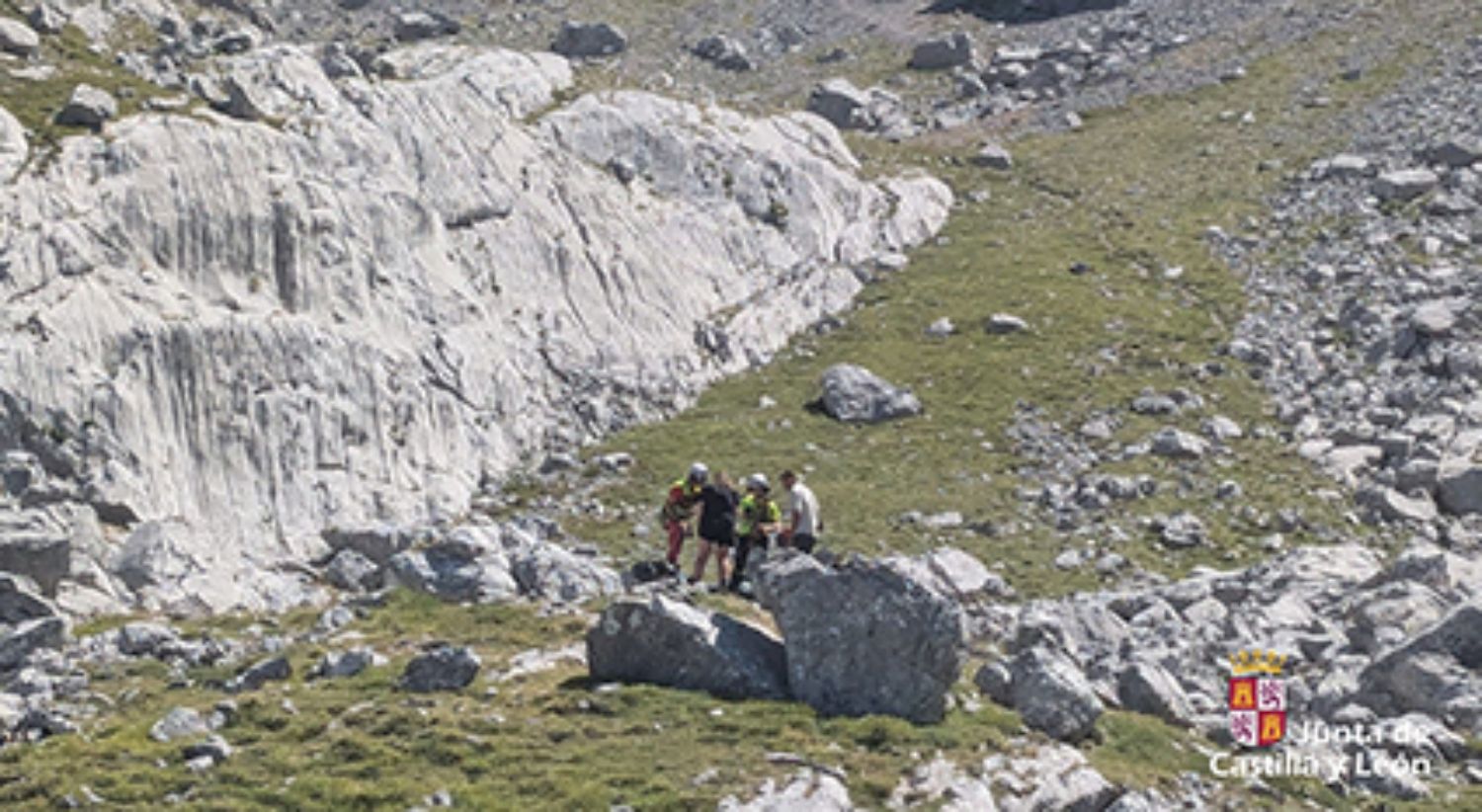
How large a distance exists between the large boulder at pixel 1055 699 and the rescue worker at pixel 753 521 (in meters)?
8.17

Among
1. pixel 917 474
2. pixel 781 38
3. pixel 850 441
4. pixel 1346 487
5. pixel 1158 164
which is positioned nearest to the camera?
pixel 1346 487

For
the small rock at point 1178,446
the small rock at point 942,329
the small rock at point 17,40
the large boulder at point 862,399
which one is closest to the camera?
the small rock at point 1178,446

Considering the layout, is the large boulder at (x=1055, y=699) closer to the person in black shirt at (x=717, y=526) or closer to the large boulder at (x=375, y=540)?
the person in black shirt at (x=717, y=526)

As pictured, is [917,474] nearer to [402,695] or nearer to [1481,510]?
[1481,510]

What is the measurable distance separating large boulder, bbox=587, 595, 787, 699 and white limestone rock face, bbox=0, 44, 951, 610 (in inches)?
522

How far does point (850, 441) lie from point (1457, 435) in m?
20.1

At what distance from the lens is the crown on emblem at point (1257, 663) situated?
2745 cm

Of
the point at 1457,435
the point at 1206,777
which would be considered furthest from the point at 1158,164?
the point at 1206,777

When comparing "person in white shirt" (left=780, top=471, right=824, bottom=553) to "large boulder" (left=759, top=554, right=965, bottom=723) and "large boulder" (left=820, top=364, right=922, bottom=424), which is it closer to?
"large boulder" (left=759, top=554, right=965, bottom=723)

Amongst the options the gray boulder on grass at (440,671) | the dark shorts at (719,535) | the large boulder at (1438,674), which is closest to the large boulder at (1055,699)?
the large boulder at (1438,674)

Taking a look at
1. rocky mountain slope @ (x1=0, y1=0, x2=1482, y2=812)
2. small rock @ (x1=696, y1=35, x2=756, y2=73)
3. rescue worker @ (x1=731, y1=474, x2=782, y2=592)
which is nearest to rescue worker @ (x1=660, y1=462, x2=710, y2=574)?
rescue worker @ (x1=731, y1=474, x2=782, y2=592)

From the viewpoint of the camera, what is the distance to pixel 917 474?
1859 inches

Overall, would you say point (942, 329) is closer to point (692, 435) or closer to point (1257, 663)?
point (692, 435)

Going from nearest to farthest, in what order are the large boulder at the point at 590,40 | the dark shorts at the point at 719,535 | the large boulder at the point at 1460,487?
the dark shorts at the point at 719,535, the large boulder at the point at 1460,487, the large boulder at the point at 590,40
